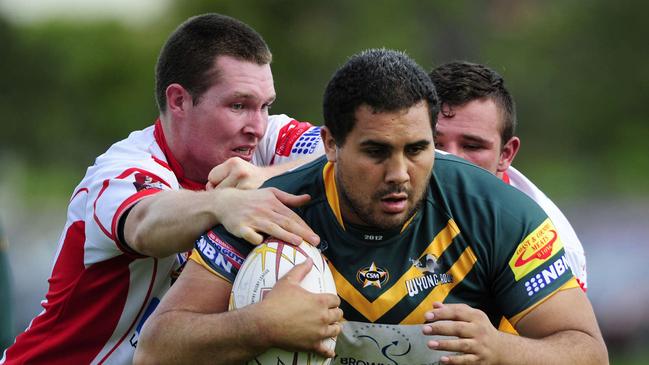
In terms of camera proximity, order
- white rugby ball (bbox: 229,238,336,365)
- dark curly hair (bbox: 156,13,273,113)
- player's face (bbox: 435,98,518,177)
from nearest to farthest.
→ white rugby ball (bbox: 229,238,336,365)
dark curly hair (bbox: 156,13,273,113)
player's face (bbox: 435,98,518,177)

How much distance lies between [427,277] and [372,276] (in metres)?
0.26

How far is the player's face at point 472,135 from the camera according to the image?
6914 millimetres

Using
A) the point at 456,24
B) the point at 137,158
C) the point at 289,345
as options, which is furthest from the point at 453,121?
the point at 456,24

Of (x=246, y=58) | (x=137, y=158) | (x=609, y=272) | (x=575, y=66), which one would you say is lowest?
(x=609, y=272)

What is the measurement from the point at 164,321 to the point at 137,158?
141 centimetres

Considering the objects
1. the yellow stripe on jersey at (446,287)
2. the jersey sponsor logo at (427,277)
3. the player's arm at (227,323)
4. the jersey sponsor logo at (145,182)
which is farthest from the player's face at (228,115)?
the yellow stripe on jersey at (446,287)

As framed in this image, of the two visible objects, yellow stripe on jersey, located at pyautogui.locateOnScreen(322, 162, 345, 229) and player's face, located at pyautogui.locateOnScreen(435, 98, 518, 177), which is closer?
yellow stripe on jersey, located at pyautogui.locateOnScreen(322, 162, 345, 229)

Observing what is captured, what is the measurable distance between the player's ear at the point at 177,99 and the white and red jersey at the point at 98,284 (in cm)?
32

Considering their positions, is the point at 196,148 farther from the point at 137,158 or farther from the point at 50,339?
the point at 50,339

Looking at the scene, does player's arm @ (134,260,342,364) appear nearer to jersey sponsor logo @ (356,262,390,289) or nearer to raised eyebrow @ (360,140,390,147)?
jersey sponsor logo @ (356,262,390,289)

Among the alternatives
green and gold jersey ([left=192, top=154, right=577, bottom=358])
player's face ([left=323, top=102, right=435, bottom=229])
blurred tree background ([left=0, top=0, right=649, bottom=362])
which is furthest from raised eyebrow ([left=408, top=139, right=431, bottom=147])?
blurred tree background ([left=0, top=0, right=649, bottom=362])

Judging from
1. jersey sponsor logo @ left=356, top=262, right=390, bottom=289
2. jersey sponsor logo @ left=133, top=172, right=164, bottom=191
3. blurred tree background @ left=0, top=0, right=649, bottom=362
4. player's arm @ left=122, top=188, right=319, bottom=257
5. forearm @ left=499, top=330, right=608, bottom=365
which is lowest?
forearm @ left=499, top=330, right=608, bottom=365

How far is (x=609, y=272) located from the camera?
23750 millimetres

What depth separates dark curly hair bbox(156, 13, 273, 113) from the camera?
22.0ft
